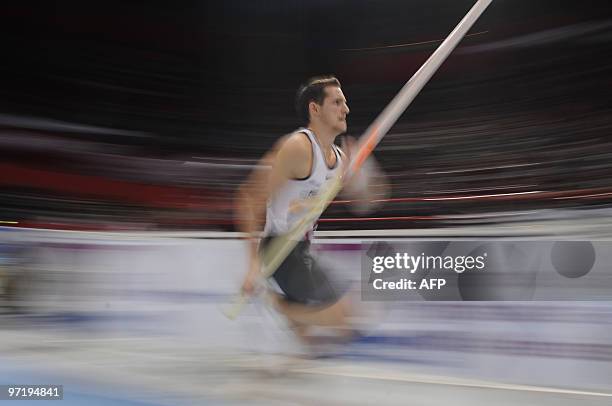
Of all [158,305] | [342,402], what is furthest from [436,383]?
[158,305]

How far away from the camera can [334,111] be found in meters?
1.80

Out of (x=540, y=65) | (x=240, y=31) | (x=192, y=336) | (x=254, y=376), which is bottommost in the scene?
(x=254, y=376)

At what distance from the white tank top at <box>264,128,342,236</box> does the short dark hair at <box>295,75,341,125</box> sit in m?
0.22

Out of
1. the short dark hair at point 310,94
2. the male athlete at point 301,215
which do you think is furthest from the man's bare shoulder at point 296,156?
the short dark hair at point 310,94

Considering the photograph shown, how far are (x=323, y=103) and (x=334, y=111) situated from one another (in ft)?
0.28

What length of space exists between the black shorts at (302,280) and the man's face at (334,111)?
1.22 feet

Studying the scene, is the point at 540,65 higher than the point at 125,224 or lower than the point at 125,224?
Result: higher

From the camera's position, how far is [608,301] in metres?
1.60

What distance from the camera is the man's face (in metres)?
1.78

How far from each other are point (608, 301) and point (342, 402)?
79cm

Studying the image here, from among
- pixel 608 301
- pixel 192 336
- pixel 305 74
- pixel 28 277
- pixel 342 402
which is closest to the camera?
pixel 342 402

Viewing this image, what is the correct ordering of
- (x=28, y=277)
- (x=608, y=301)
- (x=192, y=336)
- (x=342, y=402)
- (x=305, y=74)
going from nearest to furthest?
(x=342, y=402) < (x=608, y=301) < (x=192, y=336) < (x=28, y=277) < (x=305, y=74)

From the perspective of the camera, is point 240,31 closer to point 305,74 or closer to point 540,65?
point 305,74

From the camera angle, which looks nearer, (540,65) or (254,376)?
(254,376)
